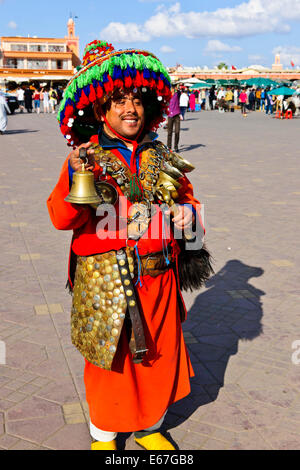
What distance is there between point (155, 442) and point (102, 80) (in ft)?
6.46

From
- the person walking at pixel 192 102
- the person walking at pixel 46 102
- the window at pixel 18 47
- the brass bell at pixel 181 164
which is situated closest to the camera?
the brass bell at pixel 181 164

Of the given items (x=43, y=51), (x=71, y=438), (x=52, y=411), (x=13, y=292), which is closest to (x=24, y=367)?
(x=52, y=411)

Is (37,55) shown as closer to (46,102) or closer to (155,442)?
(46,102)

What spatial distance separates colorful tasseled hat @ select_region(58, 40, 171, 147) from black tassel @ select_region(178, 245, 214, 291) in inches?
34.5

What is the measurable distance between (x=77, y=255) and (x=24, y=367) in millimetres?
1447

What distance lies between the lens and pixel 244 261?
226 inches

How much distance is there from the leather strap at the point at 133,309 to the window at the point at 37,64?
91.5 metres

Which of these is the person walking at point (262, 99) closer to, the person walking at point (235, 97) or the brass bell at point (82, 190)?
the person walking at point (235, 97)

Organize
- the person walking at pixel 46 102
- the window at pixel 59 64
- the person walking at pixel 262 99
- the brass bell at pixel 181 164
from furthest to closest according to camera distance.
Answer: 1. the window at pixel 59 64
2. the person walking at pixel 262 99
3. the person walking at pixel 46 102
4. the brass bell at pixel 181 164

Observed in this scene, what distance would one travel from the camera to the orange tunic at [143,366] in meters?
2.49

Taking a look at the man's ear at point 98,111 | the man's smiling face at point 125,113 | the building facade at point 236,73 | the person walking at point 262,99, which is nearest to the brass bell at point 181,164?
the man's smiling face at point 125,113

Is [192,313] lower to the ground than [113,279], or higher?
lower
